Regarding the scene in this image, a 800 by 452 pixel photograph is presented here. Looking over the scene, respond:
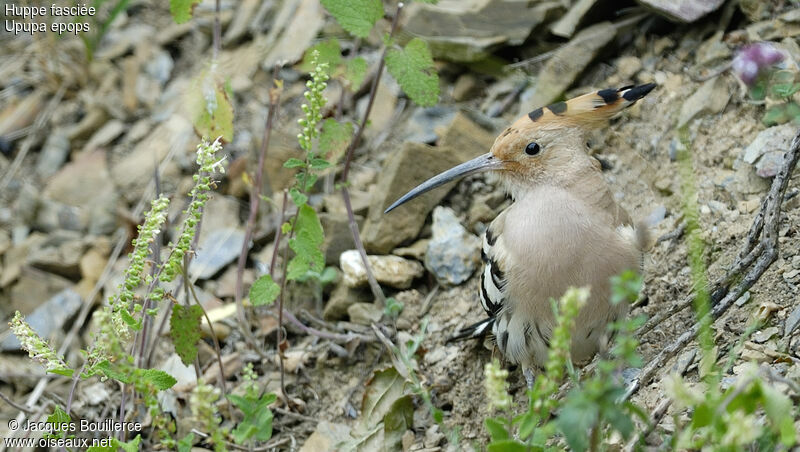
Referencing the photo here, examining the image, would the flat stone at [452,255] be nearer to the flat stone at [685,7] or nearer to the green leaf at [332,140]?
the green leaf at [332,140]

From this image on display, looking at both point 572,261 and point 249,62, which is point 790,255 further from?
point 249,62

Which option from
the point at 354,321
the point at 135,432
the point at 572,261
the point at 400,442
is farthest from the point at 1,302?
the point at 572,261

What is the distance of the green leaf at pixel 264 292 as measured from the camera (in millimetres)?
2312

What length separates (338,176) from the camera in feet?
10.9

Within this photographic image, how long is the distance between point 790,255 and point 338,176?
65.2 inches

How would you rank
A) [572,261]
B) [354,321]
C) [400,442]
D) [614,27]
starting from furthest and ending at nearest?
[614,27], [354,321], [400,442], [572,261]

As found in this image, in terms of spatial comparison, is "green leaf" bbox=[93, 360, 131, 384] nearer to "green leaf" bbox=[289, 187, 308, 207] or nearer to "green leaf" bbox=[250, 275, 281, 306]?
"green leaf" bbox=[250, 275, 281, 306]

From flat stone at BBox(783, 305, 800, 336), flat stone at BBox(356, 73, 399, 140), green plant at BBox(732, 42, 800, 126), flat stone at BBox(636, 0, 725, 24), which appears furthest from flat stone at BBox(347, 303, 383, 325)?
flat stone at BBox(636, 0, 725, 24)

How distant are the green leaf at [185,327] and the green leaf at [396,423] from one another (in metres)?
0.58

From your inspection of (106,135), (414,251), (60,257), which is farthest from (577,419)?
(106,135)

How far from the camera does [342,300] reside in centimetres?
287

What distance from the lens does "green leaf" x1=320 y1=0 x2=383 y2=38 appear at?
8.16 ft

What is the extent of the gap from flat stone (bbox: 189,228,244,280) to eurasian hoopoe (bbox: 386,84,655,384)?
1057 mm

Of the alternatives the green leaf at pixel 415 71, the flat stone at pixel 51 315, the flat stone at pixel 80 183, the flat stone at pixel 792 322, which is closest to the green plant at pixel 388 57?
the green leaf at pixel 415 71
